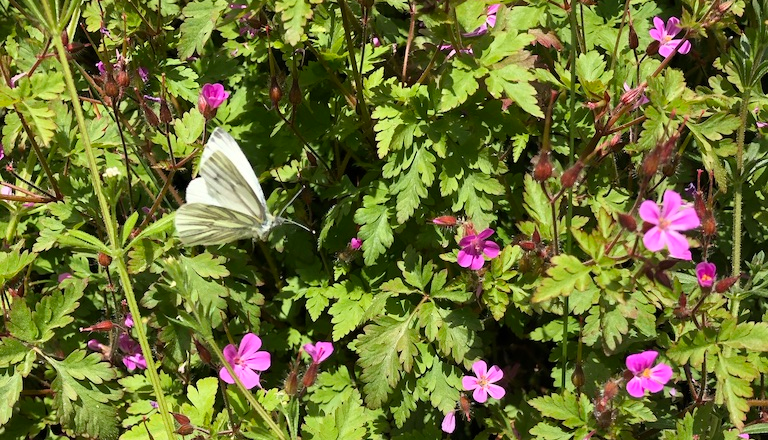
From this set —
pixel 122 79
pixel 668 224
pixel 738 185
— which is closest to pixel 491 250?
pixel 668 224

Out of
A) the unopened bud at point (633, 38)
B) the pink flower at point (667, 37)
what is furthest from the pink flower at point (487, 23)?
the pink flower at point (667, 37)

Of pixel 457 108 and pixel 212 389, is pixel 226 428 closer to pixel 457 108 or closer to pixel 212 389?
pixel 212 389

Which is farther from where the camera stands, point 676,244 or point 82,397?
point 82,397

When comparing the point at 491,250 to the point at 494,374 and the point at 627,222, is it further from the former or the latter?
the point at 627,222

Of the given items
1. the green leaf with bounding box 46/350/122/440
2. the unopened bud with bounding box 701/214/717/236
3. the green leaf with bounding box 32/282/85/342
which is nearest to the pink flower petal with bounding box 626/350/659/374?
the unopened bud with bounding box 701/214/717/236

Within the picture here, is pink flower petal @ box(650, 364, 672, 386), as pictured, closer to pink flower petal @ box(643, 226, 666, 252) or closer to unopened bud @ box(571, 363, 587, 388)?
unopened bud @ box(571, 363, 587, 388)

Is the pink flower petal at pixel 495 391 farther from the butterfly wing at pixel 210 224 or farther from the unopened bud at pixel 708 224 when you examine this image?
the butterfly wing at pixel 210 224

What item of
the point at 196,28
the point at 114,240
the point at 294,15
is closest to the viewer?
the point at 114,240
